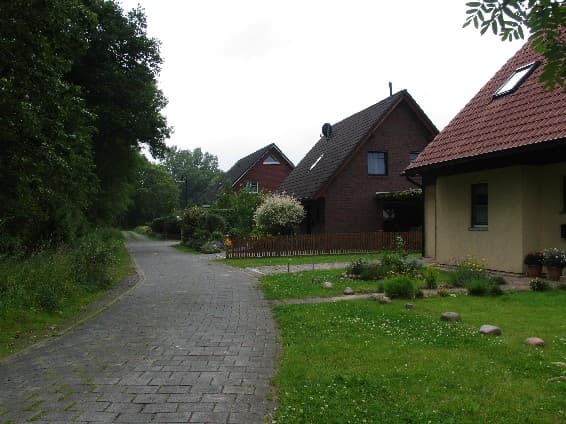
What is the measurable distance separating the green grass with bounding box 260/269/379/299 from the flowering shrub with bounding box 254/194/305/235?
10.9 meters

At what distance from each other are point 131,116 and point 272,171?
2526 centimetres

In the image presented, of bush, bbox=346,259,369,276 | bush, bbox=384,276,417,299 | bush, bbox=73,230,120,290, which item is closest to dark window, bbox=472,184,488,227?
bush, bbox=346,259,369,276

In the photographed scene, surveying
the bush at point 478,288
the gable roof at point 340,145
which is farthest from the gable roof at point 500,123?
the gable roof at point 340,145

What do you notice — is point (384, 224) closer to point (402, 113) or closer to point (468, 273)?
point (402, 113)

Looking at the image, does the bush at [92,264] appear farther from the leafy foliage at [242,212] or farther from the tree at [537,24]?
the leafy foliage at [242,212]

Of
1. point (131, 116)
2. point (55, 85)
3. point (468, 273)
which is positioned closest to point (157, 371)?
point (55, 85)

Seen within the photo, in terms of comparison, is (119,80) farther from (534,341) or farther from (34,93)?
(534,341)

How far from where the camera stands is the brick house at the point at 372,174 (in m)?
28.2

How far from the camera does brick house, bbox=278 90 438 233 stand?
28.2 metres

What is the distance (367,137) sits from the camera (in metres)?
28.6

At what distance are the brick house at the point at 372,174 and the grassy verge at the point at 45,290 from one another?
16.3 meters

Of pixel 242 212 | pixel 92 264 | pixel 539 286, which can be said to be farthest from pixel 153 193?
pixel 539 286

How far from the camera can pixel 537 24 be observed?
10.1ft

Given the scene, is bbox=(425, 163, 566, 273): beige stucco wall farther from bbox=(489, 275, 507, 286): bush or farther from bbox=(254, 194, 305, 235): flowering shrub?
bbox=(254, 194, 305, 235): flowering shrub
